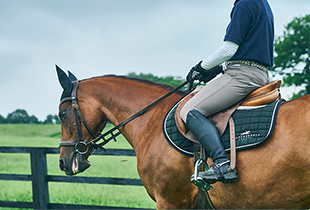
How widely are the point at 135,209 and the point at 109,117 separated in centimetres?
211

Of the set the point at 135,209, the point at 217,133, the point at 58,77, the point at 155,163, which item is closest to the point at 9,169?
the point at 135,209

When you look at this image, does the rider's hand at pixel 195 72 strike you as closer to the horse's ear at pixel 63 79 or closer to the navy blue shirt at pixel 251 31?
the navy blue shirt at pixel 251 31

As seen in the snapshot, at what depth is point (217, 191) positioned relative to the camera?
91.9 inches

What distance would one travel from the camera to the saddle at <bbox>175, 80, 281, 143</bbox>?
7.43 ft

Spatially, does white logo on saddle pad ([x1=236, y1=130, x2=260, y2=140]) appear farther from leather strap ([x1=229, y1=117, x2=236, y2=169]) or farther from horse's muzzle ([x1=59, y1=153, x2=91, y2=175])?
horse's muzzle ([x1=59, y1=153, x2=91, y2=175])

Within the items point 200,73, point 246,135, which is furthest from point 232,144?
point 200,73

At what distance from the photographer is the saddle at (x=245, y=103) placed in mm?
2266

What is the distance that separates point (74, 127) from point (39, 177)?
2441mm

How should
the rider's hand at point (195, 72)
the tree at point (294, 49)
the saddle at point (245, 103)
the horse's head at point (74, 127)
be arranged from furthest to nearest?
1. the tree at point (294, 49)
2. the horse's head at point (74, 127)
3. the rider's hand at point (195, 72)
4. the saddle at point (245, 103)

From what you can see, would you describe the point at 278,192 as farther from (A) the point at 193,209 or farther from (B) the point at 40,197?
(B) the point at 40,197

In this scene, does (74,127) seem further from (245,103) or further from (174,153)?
(245,103)

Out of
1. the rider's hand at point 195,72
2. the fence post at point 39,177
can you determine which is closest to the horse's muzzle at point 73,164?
the rider's hand at point 195,72

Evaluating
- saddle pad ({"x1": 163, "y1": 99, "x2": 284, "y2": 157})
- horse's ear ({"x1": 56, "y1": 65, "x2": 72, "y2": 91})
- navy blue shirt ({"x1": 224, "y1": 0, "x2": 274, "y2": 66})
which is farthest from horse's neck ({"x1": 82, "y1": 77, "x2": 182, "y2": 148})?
navy blue shirt ({"x1": 224, "y1": 0, "x2": 274, "y2": 66})

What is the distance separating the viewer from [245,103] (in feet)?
7.64
